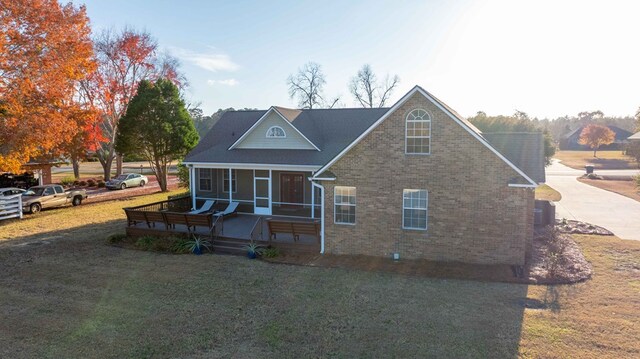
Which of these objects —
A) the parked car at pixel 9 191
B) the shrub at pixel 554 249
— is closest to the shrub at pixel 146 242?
the parked car at pixel 9 191

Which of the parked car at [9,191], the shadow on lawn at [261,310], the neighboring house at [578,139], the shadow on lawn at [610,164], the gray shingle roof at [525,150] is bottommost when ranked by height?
the shadow on lawn at [261,310]

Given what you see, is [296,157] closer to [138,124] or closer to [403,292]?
[403,292]

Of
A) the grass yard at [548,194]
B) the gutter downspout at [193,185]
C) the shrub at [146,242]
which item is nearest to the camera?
the shrub at [146,242]

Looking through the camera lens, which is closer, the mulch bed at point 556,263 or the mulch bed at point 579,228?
the mulch bed at point 556,263

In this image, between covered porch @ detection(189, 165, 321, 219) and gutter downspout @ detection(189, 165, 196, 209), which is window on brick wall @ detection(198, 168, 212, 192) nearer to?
covered porch @ detection(189, 165, 321, 219)

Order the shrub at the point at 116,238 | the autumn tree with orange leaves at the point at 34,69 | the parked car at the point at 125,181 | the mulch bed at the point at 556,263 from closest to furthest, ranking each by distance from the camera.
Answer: the mulch bed at the point at 556,263
the shrub at the point at 116,238
the autumn tree with orange leaves at the point at 34,69
the parked car at the point at 125,181

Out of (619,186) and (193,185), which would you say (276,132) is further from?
(619,186)

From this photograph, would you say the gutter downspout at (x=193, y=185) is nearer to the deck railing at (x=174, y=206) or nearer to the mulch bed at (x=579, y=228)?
the deck railing at (x=174, y=206)

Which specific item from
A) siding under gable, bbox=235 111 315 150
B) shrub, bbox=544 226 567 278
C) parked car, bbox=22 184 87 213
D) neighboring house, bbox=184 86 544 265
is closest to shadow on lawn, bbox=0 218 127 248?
parked car, bbox=22 184 87 213
